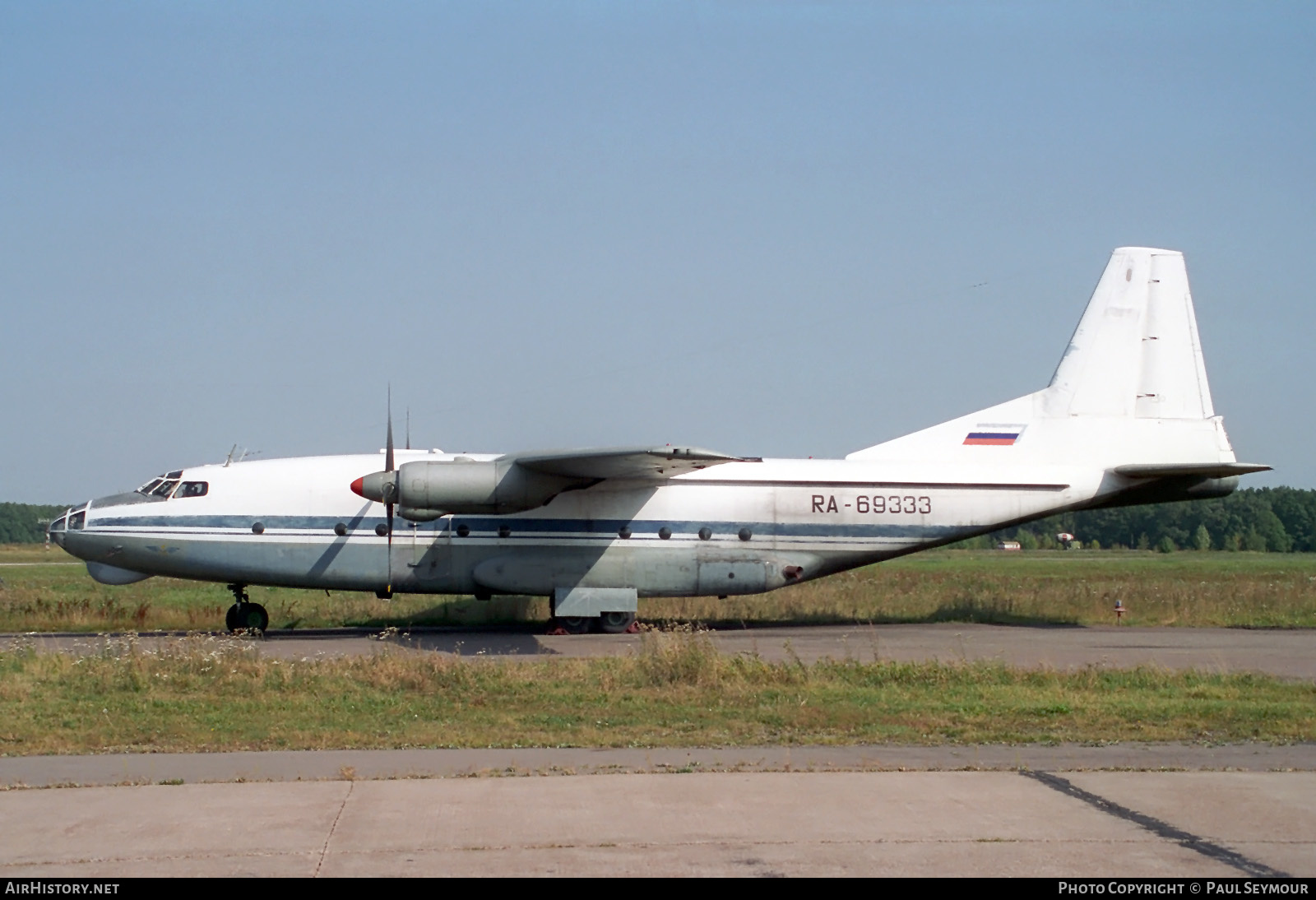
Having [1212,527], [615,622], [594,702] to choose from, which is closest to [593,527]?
[615,622]

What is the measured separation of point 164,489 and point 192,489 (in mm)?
523

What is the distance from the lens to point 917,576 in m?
44.8

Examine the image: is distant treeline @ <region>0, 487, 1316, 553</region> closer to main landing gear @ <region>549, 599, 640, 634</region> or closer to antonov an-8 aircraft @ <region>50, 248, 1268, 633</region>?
antonov an-8 aircraft @ <region>50, 248, 1268, 633</region>

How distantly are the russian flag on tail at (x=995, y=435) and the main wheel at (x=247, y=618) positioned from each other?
14.3 meters

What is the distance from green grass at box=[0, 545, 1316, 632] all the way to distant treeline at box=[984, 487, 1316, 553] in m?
54.2

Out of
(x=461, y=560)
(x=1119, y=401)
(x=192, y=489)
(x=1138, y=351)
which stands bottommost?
(x=461, y=560)

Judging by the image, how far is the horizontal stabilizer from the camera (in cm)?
2339

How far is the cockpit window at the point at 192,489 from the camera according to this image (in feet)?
75.0

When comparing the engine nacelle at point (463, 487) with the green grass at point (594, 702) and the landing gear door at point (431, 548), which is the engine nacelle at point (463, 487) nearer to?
the landing gear door at point (431, 548)

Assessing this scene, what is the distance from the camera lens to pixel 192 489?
903 inches

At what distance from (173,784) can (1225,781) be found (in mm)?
8166

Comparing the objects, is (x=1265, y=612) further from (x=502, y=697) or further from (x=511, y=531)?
(x=502, y=697)

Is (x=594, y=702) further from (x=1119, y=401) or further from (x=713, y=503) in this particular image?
(x=1119, y=401)
